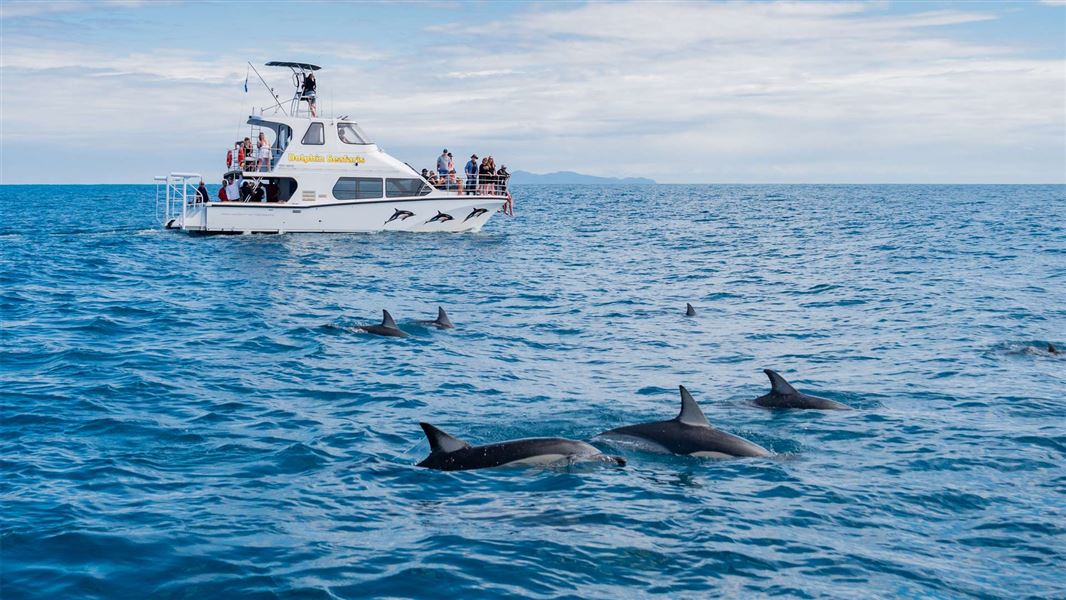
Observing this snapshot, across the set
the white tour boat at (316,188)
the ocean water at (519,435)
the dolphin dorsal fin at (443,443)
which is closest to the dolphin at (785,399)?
the ocean water at (519,435)

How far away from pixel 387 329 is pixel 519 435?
26.3 feet

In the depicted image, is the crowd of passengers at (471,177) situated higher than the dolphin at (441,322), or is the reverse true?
the crowd of passengers at (471,177)

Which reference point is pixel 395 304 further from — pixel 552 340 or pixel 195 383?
pixel 195 383

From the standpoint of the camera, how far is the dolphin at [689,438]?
11.1 metres

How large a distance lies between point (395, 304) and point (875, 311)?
11756 mm

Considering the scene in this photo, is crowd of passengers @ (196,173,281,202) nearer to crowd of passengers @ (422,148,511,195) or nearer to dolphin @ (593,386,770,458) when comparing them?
crowd of passengers @ (422,148,511,195)

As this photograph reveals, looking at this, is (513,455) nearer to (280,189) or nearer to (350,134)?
(350,134)

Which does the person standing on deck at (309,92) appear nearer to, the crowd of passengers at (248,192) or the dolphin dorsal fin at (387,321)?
the crowd of passengers at (248,192)

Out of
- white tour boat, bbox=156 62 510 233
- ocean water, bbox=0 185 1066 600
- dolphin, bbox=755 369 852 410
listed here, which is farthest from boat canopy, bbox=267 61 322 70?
dolphin, bbox=755 369 852 410

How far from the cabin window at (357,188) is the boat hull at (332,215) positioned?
59cm

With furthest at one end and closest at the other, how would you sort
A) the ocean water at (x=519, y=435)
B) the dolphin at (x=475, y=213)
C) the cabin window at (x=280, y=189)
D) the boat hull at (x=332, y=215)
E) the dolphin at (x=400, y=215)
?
1. the dolphin at (x=475, y=213)
2. the dolphin at (x=400, y=215)
3. the cabin window at (x=280, y=189)
4. the boat hull at (x=332, y=215)
5. the ocean water at (x=519, y=435)

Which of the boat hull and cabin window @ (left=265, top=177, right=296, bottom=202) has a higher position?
cabin window @ (left=265, top=177, right=296, bottom=202)

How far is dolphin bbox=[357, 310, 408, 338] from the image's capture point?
19.6 metres

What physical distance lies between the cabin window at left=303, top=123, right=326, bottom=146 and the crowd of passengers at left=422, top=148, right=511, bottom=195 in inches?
187
